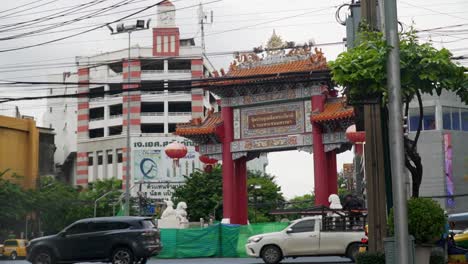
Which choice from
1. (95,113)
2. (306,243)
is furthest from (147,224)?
(95,113)

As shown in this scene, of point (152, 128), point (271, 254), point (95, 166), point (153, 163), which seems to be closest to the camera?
point (271, 254)

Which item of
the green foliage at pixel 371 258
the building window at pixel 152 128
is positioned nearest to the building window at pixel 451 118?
the green foliage at pixel 371 258

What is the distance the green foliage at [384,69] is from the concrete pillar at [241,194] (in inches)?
901

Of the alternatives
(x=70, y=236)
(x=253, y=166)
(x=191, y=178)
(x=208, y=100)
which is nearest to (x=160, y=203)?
(x=191, y=178)

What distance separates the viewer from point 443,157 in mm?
42406

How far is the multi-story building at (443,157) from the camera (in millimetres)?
42312

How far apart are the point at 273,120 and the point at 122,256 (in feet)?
45.2

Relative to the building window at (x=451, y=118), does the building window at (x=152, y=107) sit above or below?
above

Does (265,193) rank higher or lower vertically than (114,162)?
lower

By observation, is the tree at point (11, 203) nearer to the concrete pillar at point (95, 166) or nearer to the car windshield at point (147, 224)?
the concrete pillar at point (95, 166)

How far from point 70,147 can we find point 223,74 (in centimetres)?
5793

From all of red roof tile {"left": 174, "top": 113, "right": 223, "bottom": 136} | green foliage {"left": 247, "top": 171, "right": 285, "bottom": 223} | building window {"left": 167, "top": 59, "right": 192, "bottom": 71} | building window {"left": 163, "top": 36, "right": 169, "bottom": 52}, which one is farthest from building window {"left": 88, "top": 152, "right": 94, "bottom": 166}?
red roof tile {"left": 174, "top": 113, "right": 223, "bottom": 136}

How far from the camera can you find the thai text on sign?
3419 centimetres

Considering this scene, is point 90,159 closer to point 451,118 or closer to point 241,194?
point 451,118
